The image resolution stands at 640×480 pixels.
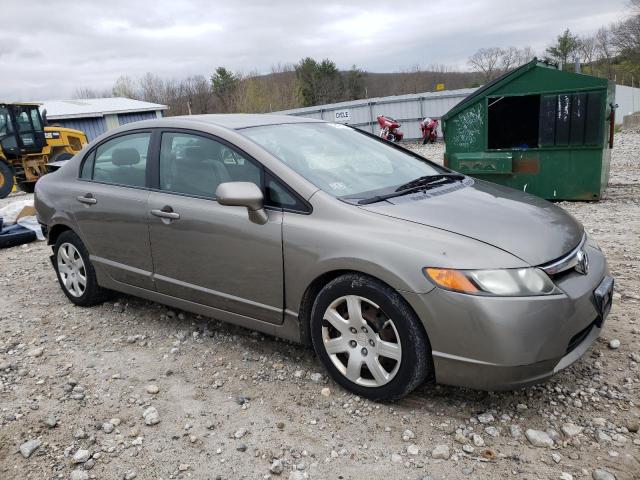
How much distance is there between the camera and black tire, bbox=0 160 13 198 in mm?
14617

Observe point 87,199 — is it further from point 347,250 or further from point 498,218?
point 498,218

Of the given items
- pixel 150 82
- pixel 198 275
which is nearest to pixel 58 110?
pixel 150 82

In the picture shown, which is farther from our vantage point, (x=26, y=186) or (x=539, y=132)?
(x=26, y=186)

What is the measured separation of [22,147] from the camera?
15.3 meters

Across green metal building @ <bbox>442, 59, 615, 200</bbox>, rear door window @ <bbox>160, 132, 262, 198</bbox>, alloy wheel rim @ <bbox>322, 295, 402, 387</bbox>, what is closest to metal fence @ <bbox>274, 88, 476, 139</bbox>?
green metal building @ <bbox>442, 59, 615, 200</bbox>

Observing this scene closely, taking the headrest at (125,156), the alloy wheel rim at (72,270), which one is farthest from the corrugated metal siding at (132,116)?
the headrest at (125,156)

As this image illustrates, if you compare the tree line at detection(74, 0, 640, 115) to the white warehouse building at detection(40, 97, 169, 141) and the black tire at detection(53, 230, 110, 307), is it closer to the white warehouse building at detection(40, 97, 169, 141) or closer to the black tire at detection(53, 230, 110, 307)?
the white warehouse building at detection(40, 97, 169, 141)

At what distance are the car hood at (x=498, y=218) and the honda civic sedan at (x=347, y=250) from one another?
12 mm

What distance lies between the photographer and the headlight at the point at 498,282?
2371 millimetres

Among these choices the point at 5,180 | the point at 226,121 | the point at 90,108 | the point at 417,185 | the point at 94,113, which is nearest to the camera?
the point at 417,185

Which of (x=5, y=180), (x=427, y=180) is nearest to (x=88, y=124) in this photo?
(x=5, y=180)

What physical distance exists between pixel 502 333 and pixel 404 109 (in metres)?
22.5

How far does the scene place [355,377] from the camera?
284 cm

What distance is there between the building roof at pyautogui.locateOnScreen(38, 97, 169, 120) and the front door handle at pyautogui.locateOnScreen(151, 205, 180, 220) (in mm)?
34018
